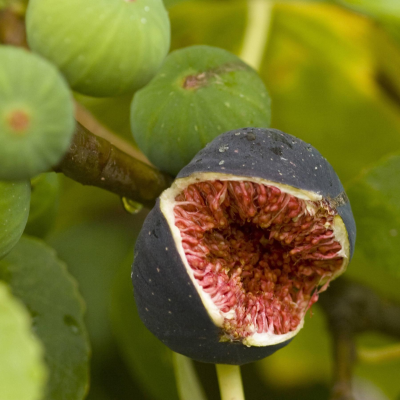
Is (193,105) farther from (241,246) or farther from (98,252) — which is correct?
(98,252)

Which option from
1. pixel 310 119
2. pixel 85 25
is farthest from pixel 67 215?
pixel 85 25

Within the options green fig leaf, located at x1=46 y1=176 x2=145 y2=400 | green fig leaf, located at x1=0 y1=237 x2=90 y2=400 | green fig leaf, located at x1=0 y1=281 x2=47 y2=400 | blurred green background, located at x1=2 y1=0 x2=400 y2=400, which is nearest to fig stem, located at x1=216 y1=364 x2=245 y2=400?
green fig leaf, located at x1=0 y1=237 x2=90 y2=400

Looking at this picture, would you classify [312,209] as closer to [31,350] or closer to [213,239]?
[213,239]

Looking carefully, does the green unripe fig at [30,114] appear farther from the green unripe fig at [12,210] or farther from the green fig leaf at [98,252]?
the green fig leaf at [98,252]

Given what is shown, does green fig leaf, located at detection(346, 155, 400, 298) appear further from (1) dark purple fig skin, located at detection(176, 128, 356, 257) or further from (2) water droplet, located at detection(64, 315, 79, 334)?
(2) water droplet, located at detection(64, 315, 79, 334)

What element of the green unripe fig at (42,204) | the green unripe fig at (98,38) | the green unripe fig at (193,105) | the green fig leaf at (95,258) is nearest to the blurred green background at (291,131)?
the green fig leaf at (95,258)
